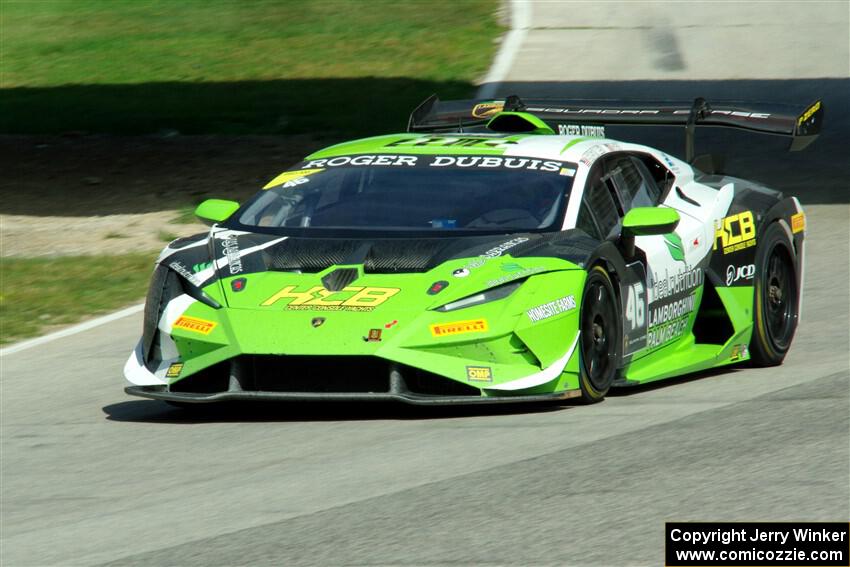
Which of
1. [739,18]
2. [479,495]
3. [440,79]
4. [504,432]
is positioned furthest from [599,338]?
[739,18]

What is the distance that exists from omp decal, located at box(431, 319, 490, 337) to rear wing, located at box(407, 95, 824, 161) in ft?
9.60

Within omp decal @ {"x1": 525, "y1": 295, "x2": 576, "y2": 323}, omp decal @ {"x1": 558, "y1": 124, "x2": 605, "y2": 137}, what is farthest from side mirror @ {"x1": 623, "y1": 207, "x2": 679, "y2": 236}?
omp decal @ {"x1": 558, "y1": 124, "x2": 605, "y2": 137}

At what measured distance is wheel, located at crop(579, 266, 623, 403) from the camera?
25.1 ft

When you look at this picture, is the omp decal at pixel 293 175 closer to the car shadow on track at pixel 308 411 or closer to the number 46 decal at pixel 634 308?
the car shadow on track at pixel 308 411

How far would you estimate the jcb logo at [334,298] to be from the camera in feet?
24.2

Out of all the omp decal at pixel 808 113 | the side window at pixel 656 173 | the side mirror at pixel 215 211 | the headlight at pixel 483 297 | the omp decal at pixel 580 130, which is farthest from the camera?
the omp decal at pixel 580 130

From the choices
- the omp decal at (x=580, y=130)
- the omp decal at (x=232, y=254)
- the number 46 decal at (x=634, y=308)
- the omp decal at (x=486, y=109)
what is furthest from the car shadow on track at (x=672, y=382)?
the omp decal at (x=486, y=109)

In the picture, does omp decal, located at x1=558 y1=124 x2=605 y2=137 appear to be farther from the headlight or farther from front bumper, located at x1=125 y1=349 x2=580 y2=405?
front bumper, located at x1=125 y1=349 x2=580 y2=405

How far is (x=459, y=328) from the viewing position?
731cm

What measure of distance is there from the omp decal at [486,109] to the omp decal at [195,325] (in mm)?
3464

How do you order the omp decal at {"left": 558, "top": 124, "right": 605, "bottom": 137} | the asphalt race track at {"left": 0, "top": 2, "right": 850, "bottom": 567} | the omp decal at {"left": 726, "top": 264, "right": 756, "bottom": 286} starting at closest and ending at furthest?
the asphalt race track at {"left": 0, "top": 2, "right": 850, "bottom": 567}
the omp decal at {"left": 726, "top": 264, "right": 756, "bottom": 286}
the omp decal at {"left": 558, "top": 124, "right": 605, "bottom": 137}

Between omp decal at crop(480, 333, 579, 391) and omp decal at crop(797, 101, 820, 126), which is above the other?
omp decal at crop(797, 101, 820, 126)

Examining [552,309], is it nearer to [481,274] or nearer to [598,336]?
[481,274]

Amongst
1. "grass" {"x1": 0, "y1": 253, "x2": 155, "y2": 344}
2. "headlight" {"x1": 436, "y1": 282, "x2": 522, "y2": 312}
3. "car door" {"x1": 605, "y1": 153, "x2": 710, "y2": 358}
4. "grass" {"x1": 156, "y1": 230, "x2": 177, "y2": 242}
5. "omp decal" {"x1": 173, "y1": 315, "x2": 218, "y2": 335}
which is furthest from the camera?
"grass" {"x1": 156, "y1": 230, "x2": 177, "y2": 242}
